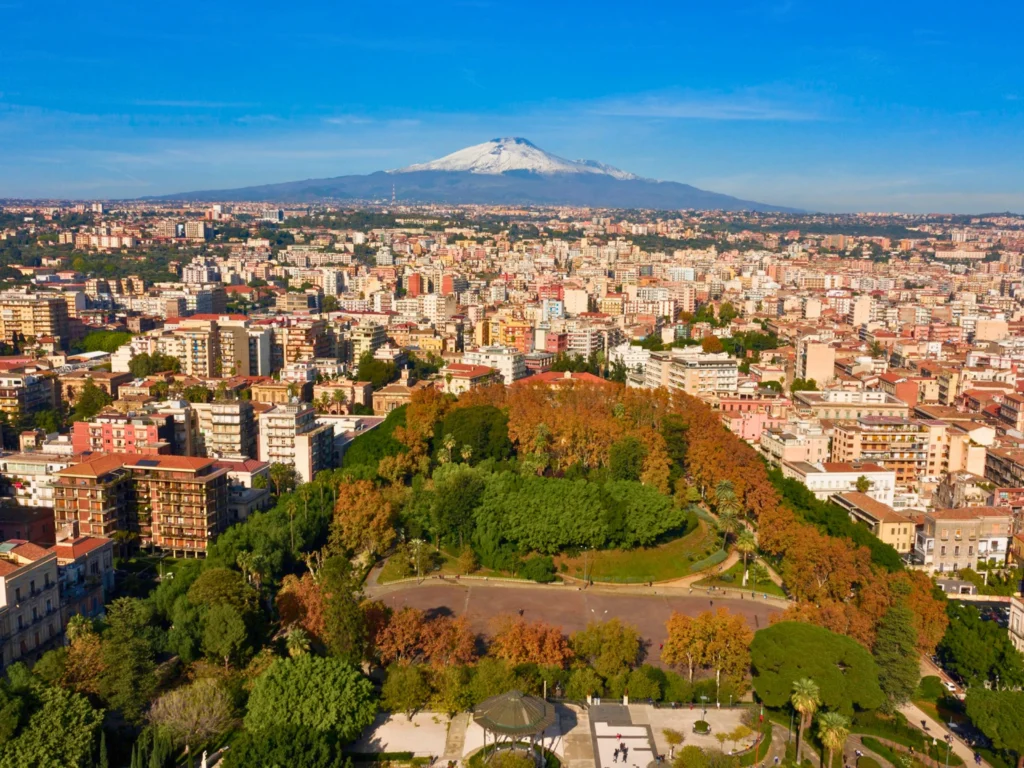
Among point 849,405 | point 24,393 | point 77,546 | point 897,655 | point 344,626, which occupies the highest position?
point 24,393

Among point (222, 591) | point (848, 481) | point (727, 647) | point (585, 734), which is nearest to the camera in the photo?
point (585, 734)

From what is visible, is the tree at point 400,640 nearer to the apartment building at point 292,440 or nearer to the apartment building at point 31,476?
the apartment building at point 292,440

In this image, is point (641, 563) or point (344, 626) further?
point (641, 563)

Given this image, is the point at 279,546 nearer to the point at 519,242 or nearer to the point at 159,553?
the point at 159,553

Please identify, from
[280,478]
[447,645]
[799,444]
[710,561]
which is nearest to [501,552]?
[710,561]

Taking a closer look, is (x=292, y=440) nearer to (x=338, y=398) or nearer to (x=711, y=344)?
(x=338, y=398)

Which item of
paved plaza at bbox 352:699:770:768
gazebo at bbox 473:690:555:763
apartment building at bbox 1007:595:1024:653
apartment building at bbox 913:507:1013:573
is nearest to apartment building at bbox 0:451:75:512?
paved plaza at bbox 352:699:770:768

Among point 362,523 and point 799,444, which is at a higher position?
point 799,444
